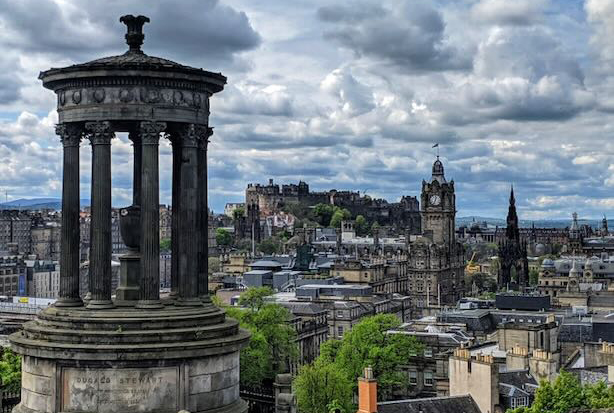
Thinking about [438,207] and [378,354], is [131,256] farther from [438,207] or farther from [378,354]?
[438,207]

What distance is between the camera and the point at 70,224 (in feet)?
72.2

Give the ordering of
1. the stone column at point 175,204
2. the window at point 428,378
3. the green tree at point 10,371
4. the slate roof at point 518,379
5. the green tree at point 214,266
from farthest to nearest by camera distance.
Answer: the green tree at point 214,266 → the window at point 428,378 → the slate roof at point 518,379 → the green tree at point 10,371 → the stone column at point 175,204

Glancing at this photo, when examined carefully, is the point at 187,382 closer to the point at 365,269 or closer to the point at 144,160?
the point at 144,160

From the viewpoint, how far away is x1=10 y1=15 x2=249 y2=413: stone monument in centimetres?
2039

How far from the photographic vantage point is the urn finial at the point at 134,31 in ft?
75.0

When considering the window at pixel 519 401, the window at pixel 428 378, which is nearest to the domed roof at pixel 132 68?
the window at pixel 519 401

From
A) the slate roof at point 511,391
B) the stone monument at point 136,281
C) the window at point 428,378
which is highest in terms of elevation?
the stone monument at point 136,281

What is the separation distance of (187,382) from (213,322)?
1.60 m

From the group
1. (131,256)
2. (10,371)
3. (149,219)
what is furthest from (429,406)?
(149,219)

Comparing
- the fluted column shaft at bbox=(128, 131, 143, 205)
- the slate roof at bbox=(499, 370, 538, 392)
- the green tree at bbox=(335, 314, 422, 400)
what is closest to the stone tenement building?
the green tree at bbox=(335, 314, 422, 400)

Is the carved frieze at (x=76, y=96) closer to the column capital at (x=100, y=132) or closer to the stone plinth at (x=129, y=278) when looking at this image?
the column capital at (x=100, y=132)

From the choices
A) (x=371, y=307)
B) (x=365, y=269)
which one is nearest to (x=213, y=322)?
(x=371, y=307)

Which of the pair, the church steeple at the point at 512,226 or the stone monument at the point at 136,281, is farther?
the church steeple at the point at 512,226

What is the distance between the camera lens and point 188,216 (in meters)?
22.0
